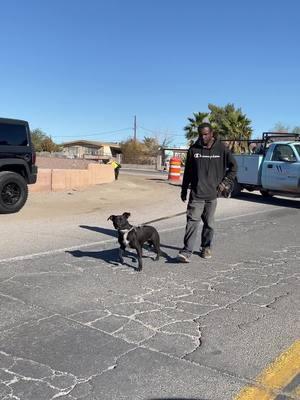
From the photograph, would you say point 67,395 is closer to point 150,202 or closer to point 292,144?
point 150,202

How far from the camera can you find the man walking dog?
6902 mm

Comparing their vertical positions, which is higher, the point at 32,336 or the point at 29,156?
the point at 29,156

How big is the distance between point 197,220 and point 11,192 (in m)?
5.87

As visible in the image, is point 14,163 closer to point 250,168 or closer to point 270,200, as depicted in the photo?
point 250,168

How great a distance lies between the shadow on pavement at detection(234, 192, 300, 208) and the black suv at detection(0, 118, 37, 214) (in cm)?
774

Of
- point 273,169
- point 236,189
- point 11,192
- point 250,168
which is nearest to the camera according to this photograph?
point 11,192

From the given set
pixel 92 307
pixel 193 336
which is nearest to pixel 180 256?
pixel 92 307

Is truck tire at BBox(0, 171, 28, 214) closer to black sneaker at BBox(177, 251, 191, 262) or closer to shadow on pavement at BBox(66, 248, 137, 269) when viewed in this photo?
shadow on pavement at BBox(66, 248, 137, 269)

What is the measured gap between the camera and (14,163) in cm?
1153

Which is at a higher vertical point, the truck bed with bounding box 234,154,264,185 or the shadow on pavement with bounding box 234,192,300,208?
the truck bed with bounding box 234,154,264,185

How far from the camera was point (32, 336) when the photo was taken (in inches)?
163

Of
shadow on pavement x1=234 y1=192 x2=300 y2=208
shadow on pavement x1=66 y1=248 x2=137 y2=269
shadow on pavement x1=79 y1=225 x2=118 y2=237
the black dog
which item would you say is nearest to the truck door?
shadow on pavement x1=234 y1=192 x2=300 y2=208

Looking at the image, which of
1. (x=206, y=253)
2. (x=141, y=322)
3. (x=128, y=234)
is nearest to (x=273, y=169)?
(x=206, y=253)

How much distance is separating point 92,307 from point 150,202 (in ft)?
34.3
